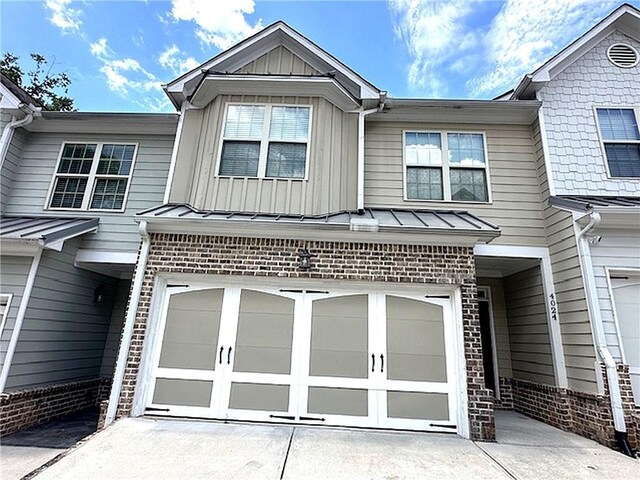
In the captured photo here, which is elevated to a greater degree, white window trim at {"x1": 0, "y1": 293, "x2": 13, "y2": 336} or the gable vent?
the gable vent

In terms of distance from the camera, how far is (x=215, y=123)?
6.21m

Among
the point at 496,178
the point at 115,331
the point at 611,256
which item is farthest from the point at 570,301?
the point at 115,331

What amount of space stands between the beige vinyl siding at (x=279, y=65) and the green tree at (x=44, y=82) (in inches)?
484

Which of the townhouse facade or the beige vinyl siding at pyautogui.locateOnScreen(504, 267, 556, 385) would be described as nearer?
the townhouse facade

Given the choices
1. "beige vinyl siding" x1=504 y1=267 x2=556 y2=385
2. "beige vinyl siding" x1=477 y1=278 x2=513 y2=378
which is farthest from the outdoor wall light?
"beige vinyl siding" x1=504 y1=267 x2=556 y2=385

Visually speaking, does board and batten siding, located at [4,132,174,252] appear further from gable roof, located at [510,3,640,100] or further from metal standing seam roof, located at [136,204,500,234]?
gable roof, located at [510,3,640,100]

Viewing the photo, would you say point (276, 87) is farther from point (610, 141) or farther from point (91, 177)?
point (610, 141)

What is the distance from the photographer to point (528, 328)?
6.16 metres

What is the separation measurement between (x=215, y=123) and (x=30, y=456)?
5.89m

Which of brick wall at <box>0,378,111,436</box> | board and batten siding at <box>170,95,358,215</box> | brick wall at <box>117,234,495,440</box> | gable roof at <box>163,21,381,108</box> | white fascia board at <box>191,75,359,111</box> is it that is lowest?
brick wall at <box>0,378,111,436</box>

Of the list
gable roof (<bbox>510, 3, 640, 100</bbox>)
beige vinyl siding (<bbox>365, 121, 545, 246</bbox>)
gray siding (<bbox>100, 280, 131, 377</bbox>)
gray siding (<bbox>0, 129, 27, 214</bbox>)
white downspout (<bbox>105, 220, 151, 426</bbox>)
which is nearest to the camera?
white downspout (<bbox>105, 220, 151, 426</bbox>)

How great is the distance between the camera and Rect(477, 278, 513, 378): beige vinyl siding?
6680 millimetres

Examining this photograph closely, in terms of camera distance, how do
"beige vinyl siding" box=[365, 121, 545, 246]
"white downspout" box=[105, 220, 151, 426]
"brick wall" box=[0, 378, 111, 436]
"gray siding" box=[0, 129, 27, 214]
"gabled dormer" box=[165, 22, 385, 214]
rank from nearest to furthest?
Answer: "white downspout" box=[105, 220, 151, 426]
"brick wall" box=[0, 378, 111, 436]
"gabled dormer" box=[165, 22, 385, 214]
"beige vinyl siding" box=[365, 121, 545, 246]
"gray siding" box=[0, 129, 27, 214]

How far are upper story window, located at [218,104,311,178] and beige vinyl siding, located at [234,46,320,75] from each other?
0.83 meters
